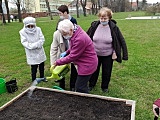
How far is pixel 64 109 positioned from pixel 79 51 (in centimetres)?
82

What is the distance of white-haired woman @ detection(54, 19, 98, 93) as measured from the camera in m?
2.50

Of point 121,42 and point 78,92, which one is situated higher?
point 121,42

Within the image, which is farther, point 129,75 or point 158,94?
point 129,75

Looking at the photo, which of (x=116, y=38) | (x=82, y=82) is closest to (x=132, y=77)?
(x=116, y=38)

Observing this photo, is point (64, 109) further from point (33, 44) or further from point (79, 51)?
point (33, 44)

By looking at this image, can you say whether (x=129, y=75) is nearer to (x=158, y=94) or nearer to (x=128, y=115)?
(x=158, y=94)

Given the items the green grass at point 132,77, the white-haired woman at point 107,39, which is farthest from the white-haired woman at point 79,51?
the green grass at point 132,77

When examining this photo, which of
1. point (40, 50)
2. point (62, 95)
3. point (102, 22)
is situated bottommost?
point (62, 95)

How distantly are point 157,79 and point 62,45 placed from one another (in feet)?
7.35

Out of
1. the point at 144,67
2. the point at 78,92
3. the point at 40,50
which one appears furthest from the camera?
the point at 144,67

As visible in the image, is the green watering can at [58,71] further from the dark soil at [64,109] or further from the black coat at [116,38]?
the black coat at [116,38]

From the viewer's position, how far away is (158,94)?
3557 millimetres

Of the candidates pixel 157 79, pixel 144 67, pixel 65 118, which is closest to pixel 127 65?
pixel 144 67

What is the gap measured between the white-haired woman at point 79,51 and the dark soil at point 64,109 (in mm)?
282
